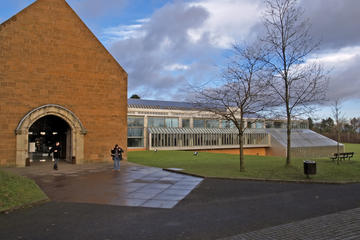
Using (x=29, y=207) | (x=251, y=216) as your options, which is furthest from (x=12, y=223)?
(x=251, y=216)

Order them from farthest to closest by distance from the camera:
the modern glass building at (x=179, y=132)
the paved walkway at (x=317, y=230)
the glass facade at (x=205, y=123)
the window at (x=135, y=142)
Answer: the glass facade at (x=205, y=123) → the modern glass building at (x=179, y=132) → the window at (x=135, y=142) → the paved walkway at (x=317, y=230)

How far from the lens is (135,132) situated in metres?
45.6

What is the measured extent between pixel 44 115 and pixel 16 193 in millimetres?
11244

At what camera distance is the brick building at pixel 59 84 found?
18.4 m

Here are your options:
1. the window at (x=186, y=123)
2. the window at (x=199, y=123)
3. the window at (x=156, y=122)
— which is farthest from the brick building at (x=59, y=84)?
the window at (x=199, y=123)

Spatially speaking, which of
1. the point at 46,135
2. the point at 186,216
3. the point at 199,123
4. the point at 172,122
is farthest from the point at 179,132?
the point at 186,216

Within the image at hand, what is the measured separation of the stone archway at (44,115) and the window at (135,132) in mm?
24306

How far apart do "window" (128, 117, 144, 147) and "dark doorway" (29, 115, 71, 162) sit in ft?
59.7

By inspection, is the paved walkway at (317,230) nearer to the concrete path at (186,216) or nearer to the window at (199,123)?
the concrete path at (186,216)

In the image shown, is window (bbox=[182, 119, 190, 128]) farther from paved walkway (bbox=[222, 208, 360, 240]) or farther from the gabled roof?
paved walkway (bbox=[222, 208, 360, 240])

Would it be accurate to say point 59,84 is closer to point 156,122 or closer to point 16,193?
point 16,193

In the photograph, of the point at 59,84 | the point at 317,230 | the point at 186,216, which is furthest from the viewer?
the point at 59,84

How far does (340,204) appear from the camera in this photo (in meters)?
8.70

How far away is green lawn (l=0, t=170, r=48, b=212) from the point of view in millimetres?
8272
